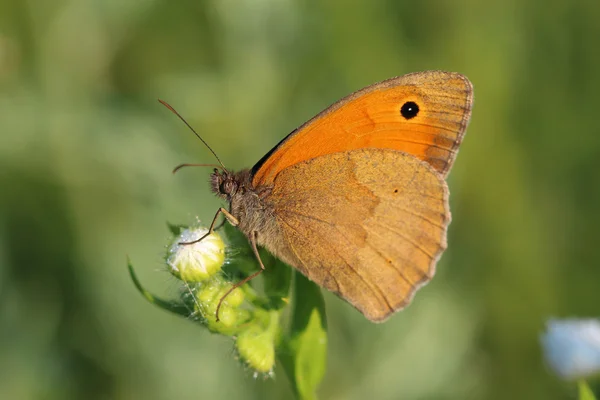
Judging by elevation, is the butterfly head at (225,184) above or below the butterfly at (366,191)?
below

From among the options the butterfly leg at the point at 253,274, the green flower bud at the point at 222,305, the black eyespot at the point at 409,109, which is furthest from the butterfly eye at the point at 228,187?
the black eyespot at the point at 409,109

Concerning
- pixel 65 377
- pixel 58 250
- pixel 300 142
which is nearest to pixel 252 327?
pixel 300 142

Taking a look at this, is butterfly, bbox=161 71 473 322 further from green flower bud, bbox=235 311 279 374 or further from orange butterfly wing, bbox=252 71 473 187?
green flower bud, bbox=235 311 279 374

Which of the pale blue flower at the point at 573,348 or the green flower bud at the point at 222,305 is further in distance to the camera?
the pale blue flower at the point at 573,348

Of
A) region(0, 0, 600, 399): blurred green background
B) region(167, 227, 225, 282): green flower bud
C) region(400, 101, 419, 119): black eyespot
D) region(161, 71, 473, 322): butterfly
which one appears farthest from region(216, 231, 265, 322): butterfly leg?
region(0, 0, 600, 399): blurred green background

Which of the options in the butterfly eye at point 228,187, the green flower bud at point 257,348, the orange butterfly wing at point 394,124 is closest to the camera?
the green flower bud at point 257,348

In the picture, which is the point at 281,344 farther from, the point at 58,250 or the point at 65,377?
the point at 58,250

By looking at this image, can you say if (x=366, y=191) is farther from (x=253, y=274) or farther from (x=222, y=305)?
(x=222, y=305)

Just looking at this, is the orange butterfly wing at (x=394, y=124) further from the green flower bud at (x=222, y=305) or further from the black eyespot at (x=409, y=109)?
the green flower bud at (x=222, y=305)
